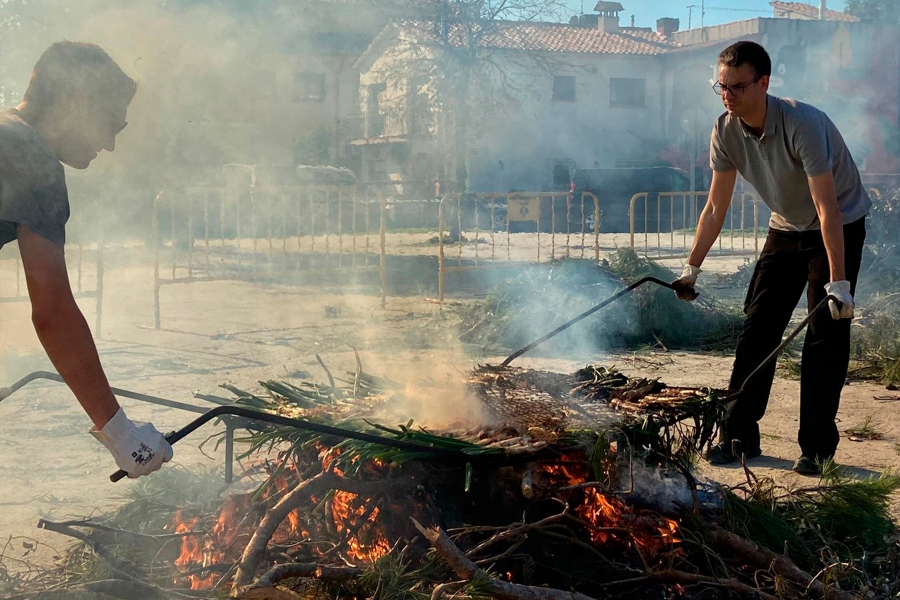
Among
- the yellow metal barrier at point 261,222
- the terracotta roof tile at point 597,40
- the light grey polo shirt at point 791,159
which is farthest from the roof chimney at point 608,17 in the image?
the light grey polo shirt at point 791,159

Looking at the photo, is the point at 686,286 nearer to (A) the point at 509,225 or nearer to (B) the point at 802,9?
(A) the point at 509,225

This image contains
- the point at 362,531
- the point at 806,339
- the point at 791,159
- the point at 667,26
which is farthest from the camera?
the point at 667,26

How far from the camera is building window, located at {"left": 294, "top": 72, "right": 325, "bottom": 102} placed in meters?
10.6

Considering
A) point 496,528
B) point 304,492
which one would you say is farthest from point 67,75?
point 496,528

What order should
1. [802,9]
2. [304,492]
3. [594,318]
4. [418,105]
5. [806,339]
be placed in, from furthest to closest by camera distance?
[802,9]
[418,105]
[594,318]
[806,339]
[304,492]

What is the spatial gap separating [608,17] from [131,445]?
132 feet

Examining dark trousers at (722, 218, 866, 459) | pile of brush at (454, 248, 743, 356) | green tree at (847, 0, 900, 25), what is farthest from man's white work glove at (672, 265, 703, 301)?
green tree at (847, 0, 900, 25)

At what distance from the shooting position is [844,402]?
565cm

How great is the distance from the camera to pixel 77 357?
2205mm

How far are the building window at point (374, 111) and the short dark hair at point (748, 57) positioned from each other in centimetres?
1847

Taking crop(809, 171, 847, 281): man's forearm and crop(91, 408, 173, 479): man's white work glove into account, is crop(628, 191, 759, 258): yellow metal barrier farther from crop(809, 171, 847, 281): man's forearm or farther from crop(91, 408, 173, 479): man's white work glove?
crop(91, 408, 173, 479): man's white work glove

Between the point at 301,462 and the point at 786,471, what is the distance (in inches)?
102

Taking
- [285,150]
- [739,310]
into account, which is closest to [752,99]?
[739,310]

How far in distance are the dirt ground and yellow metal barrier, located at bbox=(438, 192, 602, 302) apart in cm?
140
